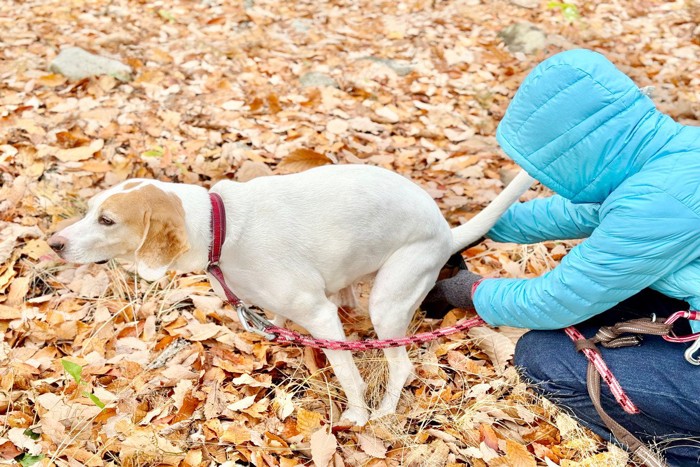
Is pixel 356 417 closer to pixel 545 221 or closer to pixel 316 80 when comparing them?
pixel 545 221

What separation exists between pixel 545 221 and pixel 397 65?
3.32 metres

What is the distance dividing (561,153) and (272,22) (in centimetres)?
514

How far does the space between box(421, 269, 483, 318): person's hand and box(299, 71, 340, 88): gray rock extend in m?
2.87

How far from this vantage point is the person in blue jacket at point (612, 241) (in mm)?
2264

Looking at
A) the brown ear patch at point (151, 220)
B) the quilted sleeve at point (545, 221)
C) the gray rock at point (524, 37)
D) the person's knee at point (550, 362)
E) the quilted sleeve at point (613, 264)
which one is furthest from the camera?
the gray rock at point (524, 37)

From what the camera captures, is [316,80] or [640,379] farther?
[316,80]

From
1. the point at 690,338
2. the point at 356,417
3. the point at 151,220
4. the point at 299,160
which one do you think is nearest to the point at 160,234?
the point at 151,220

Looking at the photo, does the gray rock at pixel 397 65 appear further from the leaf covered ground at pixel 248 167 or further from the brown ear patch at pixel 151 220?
the brown ear patch at pixel 151 220

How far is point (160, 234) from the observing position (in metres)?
2.40

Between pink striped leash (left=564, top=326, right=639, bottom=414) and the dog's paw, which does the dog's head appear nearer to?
the dog's paw

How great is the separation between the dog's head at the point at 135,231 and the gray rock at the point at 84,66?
10.6ft

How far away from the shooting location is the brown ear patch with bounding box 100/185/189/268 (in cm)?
239

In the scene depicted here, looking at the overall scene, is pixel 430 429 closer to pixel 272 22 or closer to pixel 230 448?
pixel 230 448

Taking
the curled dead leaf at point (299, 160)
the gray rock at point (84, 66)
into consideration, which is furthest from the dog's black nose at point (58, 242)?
the gray rock at point (84, 66)
